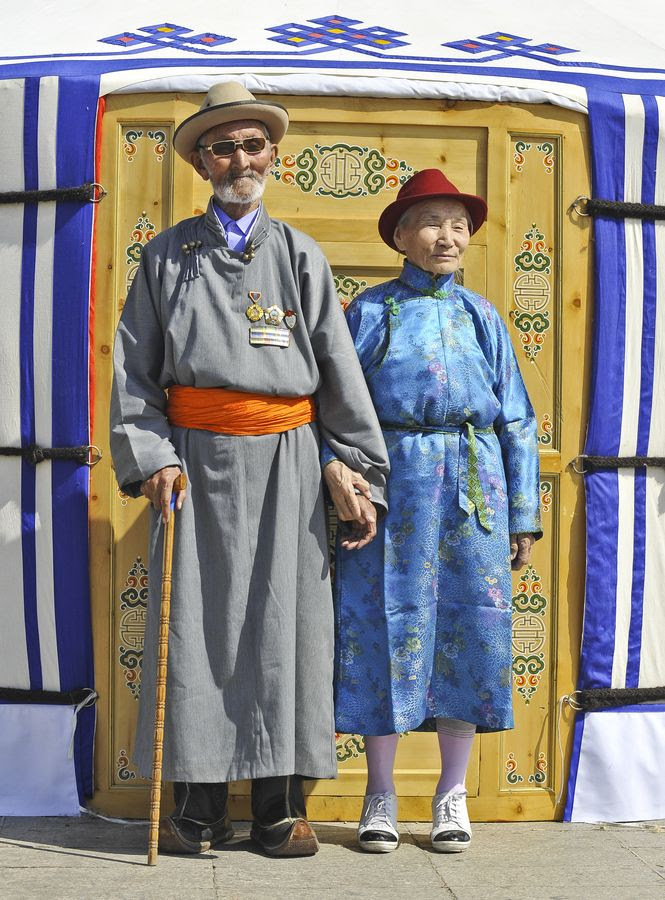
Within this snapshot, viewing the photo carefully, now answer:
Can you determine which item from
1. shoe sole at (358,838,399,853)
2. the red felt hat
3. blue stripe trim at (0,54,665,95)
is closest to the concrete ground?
shoe sole at (358,838,399,853)

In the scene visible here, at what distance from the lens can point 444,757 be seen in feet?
13.6

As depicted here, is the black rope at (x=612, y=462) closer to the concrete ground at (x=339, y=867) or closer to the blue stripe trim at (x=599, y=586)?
the blue stripe trim at (x=599, y=586)

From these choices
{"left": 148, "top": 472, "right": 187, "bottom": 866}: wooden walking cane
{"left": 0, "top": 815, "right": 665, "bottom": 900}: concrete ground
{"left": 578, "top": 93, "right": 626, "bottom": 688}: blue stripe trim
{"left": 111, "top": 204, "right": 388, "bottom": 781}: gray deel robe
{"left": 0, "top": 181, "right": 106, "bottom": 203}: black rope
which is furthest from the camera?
{"left": 578, "top": 93, "right": 626, "bottom": 688}: blue stripe trim

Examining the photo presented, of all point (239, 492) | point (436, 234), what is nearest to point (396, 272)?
point (436, 234)

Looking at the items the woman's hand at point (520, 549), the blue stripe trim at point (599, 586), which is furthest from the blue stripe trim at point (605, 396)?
the woman's hand at point (520, 549)

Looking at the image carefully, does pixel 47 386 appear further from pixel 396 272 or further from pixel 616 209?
pixel 616 209

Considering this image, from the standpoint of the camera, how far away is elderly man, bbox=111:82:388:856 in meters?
3.92

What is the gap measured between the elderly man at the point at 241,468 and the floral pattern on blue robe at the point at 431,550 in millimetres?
92

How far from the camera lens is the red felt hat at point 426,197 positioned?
4.08 metres

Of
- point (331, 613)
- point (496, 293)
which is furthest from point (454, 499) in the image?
point (496, 293)

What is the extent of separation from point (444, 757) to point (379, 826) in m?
0.27

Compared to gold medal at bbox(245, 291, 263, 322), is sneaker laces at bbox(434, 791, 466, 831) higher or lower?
lower

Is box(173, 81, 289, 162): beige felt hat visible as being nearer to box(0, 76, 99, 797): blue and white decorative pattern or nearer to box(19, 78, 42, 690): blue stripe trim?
box(0, 76, 99, 797): blue and white decorative pattern

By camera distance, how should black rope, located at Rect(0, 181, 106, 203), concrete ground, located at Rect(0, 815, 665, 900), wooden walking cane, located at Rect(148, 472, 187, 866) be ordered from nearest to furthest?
concrete ground, located at Rect(0, 815, 665, 900), wooden walking cane, located at Rect(148, 472, 187, 866), black rope, located at Rect(0, 181, 106, 203)
